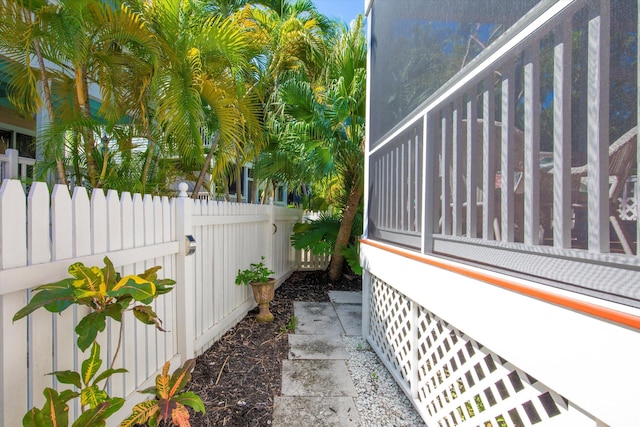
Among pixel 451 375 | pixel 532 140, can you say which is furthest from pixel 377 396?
A: pixel 532 140

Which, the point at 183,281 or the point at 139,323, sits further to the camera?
the point at 183,281

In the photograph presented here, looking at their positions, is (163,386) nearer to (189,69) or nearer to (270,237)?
(189,69)

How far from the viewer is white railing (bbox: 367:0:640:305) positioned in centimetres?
99

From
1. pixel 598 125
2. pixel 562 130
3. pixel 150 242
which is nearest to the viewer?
pixel 598 125

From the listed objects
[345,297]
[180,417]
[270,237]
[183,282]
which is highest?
[270,237]

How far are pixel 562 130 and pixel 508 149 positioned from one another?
0.29 meters

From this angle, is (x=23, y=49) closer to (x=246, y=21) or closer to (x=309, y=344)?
(x=246, y=21)

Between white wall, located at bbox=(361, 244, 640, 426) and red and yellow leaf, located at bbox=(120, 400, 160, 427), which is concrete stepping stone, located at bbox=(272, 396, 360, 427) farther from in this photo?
white wall, located at bbox=(361, 244, 640, 426)

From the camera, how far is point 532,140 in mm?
1259

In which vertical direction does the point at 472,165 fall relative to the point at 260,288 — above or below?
above

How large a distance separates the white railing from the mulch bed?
64.6 inches

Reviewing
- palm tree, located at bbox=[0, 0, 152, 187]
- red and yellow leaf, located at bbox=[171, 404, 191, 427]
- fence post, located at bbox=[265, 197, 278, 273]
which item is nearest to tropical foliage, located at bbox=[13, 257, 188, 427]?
red and yellow leaf, located at bbox=[171, 404, 191, 427]

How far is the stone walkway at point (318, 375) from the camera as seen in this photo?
2.17 m

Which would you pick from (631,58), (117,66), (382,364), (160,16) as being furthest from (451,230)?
(117,66)
